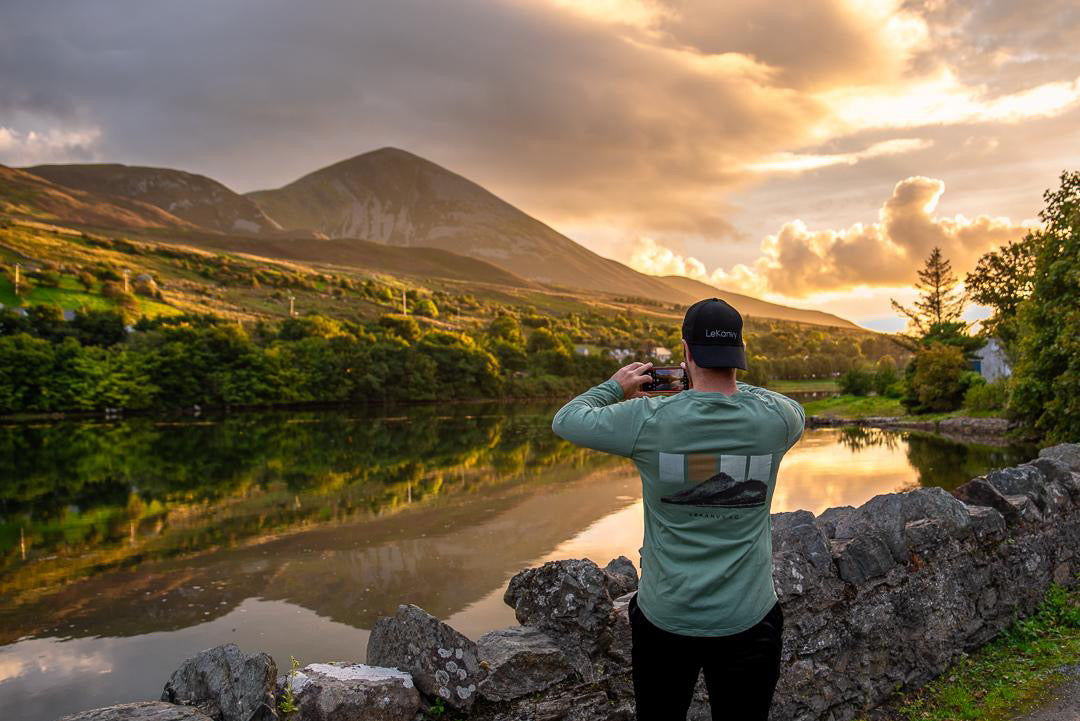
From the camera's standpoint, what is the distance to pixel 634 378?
2.58m

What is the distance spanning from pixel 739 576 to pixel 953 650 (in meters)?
3.49

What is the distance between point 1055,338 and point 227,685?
22.9 m

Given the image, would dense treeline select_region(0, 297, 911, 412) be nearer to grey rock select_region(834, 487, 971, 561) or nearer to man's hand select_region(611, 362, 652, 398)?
grey rock select_region(834, 487, 971, 561)

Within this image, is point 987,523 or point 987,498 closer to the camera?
point 987,523

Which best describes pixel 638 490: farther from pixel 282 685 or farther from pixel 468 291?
pixel 468 291

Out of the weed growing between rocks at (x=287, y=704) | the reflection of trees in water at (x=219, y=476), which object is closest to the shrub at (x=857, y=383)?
the reflection of trees in water at (x=219, y=476)

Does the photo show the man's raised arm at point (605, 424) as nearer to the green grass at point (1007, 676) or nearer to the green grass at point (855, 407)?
the green grass at point (1007, 676)

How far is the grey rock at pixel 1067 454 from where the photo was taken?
7217 mm

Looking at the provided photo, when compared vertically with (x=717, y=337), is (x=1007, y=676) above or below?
below

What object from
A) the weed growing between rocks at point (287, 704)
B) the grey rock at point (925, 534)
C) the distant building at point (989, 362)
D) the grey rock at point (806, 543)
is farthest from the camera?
the distant building at point (989, 362)

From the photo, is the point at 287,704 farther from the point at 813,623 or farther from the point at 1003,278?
the point at 1003,278

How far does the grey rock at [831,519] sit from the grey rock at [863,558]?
426 millimetres

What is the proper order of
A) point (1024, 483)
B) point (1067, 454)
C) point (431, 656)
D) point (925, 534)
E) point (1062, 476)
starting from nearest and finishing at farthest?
1. point (431, 656)
2. point (925, 534)
3. point (1024, 483)
4. point (1062, 476)
5. point (1067, 454)

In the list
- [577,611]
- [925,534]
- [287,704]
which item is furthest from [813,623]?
[287,704]
